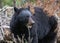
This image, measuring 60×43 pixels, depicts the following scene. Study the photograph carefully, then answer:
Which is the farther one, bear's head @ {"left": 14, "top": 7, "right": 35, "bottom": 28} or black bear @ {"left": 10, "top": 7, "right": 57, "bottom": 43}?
black bear @ {"left": 10, "top": 7, "right": 57, "bottom": 43}

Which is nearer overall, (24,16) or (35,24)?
(24,16)

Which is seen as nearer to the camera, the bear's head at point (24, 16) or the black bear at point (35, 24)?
the bear's head at point (24, 16)

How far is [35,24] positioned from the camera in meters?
8.21

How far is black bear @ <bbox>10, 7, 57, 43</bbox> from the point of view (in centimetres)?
750

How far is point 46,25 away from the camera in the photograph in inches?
351

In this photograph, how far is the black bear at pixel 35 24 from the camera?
7502 millimetres

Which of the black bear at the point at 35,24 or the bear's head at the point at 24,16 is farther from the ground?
the bear's head at the point at 24,16

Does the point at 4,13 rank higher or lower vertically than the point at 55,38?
higher

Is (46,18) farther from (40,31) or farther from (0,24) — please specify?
(0,24)

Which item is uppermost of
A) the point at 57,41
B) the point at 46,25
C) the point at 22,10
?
the point at 22,10

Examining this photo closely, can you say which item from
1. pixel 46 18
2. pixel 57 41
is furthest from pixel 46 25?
pixel 57 41

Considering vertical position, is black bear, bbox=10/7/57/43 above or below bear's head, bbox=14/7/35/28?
below

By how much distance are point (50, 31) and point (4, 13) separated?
1.37 meters

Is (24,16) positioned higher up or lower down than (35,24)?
higher up
